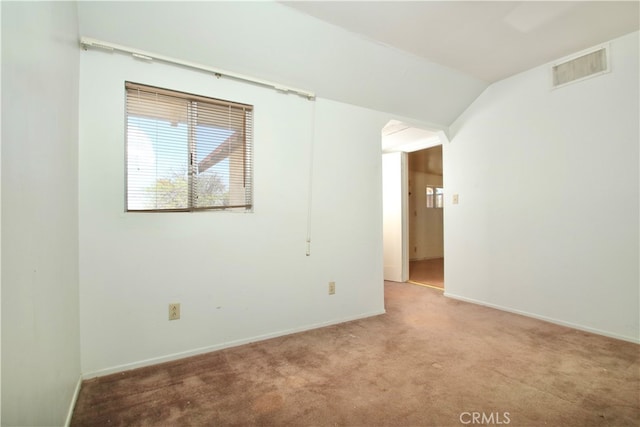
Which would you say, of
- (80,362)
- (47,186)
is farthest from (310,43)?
(80,362)

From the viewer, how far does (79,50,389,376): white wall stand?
185cm

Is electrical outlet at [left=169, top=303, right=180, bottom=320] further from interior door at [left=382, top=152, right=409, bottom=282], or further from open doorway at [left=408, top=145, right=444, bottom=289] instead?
open doorway at [left=408, top=145, right=444, bottom=289]

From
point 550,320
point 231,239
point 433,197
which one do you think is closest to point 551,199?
point 550,320

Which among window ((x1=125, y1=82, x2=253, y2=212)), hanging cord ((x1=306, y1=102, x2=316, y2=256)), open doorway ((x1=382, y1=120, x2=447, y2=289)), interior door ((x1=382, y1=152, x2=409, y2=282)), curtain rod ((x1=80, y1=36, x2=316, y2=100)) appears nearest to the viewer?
curtain rod ((x1=80, y1=36, x2=316, y2=100))

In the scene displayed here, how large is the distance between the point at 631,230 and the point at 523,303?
1.12m

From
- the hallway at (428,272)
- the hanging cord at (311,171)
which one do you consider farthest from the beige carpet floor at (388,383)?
the hallway at (428,272)

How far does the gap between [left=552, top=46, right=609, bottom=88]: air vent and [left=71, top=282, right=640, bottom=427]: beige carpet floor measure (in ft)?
7.44

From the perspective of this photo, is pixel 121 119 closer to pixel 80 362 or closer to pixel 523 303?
pixel 80 362

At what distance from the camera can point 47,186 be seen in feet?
3.89

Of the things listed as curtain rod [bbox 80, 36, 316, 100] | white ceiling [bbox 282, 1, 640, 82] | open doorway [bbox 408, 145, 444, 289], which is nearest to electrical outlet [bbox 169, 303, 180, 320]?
curtain rod [bbox 80, 36, 316, 100]

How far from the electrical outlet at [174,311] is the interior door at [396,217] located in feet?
10.5

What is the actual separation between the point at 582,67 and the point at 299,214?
2.85m

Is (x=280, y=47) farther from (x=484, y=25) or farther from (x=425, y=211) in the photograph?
(x=425, y=211)

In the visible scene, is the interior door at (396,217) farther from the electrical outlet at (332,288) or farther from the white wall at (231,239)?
the electrical outlet at (332,288)
